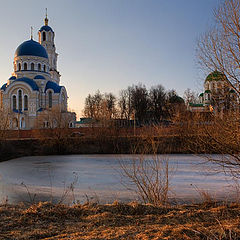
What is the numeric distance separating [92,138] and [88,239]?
69.7 ft

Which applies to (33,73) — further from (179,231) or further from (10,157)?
(179,231)

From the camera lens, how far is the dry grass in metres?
3.34

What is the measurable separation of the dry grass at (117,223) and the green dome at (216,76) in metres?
2.62

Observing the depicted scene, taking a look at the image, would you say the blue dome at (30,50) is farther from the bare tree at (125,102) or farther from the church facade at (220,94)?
the church facade at (220,94)

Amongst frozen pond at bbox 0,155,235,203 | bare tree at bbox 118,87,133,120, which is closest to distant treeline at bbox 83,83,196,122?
bare tree at bbox 118,87,133,120

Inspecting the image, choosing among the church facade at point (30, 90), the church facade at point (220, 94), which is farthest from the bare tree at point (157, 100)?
the church facade at point (220, 94)

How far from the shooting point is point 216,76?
564 centimetres

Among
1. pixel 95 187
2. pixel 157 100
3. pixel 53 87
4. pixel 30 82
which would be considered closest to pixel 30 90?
pixel 30 82

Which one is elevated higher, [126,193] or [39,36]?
[39,36]

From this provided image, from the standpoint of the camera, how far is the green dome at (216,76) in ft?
18.2

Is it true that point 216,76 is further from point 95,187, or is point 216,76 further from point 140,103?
point 140,103

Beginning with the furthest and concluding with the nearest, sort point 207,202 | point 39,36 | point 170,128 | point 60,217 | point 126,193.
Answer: point 39,36, point 170,128, point 126,193, point 207,202, point 60,217

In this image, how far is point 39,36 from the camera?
146 feet

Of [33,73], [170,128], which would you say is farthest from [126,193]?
[33,73]
